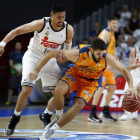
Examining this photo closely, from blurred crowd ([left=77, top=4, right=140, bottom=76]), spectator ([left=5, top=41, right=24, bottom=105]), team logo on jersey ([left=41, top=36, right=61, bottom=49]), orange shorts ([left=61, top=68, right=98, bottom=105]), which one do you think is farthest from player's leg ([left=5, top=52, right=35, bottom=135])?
blurred crowd ([left=77, top=4, right=140, bottom=76])

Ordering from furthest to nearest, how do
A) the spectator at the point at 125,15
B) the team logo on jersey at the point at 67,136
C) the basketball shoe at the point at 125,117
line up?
the spectator at the point at 125,15 < the basketball shoe at the point at 125,117 < the team logo on jersey at the point at 67,136

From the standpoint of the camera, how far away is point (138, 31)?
13664mm

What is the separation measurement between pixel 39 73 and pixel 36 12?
277 inches

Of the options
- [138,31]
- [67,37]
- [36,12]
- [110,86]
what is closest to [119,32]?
[138,31]

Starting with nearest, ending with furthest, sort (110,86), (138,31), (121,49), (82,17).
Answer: (110,86) → (121,49) → (138,31) → (82,17)

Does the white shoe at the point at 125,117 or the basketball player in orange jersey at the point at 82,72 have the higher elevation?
the basketball player in orange jersey at the point at 82,72

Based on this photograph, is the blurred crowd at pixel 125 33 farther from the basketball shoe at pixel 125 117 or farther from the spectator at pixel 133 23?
the basketball shoe at pixel 125 117

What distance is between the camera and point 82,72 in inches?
231

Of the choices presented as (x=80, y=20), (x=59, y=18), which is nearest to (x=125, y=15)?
(x=80, y=20)

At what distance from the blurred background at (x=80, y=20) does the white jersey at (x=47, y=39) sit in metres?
5.63

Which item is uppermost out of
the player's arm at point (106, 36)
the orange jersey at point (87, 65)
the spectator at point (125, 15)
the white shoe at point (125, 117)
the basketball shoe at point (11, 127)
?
the spectator at point (125, 15)

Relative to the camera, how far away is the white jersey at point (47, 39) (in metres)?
5.93

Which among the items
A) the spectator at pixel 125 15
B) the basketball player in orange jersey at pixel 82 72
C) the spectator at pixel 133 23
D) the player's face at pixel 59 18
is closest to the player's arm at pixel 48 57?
the basketball player in orange jersey at pixel 82 72

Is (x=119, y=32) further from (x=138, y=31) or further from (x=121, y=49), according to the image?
A: (x=121, y=49)
